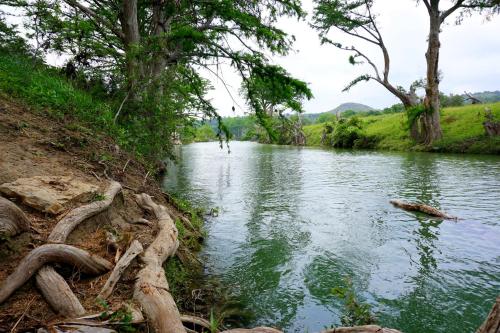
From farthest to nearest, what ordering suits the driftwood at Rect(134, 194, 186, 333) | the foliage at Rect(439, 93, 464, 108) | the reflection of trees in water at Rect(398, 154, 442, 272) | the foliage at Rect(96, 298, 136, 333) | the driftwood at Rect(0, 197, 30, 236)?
the foliage at Rect(439, 93, 464, 108), the reflection of trees in water at Rect(398, 154, 442, 272), the driftwood at Rect(0, 197, 30, 236), the driftwood at Rect(134, 194, 186, 333), the foliage at Rect(96, 298, 136, 333)

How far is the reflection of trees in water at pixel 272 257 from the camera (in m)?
5.57

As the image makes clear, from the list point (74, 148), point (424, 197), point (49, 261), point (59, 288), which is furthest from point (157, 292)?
point (424, 197)

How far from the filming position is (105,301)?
354 cm

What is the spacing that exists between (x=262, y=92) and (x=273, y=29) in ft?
7.90

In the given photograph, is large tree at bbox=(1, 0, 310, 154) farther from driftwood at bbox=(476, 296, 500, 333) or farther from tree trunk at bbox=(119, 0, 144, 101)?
driftwood at bbox=(476, 296, 500, 333)

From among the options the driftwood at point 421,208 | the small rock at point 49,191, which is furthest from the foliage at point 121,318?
the driftwood at point 421,208

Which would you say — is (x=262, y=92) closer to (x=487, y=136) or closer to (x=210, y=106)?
(x=210, y=106)

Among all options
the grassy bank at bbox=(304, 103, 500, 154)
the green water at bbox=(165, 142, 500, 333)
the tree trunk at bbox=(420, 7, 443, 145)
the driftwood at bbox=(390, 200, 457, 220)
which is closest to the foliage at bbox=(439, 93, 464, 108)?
the grassy bank at bbox=(304, 103, 500, 154)

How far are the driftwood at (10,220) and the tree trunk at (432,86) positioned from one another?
31318 millimetres

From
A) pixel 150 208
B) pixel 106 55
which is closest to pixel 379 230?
pixel 150 208

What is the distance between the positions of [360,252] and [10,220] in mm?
6499

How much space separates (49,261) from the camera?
12.1ft

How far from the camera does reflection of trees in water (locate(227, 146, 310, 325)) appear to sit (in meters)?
5.57

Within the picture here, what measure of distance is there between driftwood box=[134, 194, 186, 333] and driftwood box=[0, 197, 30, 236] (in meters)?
1.38
